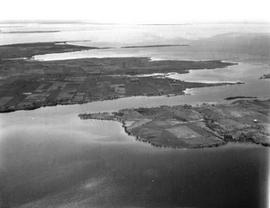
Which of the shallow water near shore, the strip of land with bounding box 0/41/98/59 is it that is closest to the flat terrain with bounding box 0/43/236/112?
the strip of land with bounding box 0/41/98/59

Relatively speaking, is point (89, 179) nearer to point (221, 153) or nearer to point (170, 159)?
point (170, 159)

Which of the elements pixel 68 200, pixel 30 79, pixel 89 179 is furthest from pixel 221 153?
pixel 30 79

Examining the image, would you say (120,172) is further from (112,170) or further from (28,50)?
(28,50)

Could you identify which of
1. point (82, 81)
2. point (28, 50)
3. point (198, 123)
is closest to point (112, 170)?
point (198, 123)

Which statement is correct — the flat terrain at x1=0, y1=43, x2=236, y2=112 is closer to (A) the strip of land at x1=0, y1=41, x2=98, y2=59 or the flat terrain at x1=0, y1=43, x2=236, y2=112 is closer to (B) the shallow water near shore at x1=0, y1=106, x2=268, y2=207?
(A) the strip of land at x1=0, y1=41, x2=98, y2=59

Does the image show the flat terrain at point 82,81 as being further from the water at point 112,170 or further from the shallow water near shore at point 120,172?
the shallow water near shore at point 120,172

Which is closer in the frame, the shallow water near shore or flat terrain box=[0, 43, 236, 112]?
the shallow water near shore

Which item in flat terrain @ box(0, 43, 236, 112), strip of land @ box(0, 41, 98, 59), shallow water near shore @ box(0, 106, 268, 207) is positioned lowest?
shallow water near shore @ box(0, 106, 268, 207)
